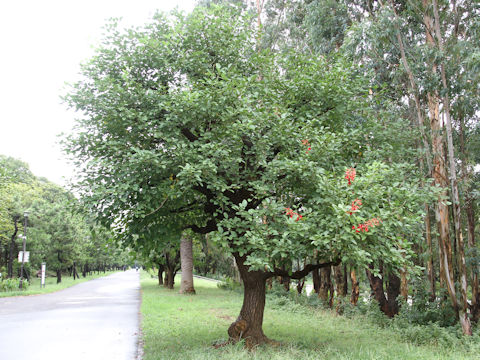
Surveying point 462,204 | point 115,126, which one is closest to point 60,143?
point 115,126

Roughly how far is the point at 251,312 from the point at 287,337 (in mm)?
1747

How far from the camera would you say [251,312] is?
326 inches

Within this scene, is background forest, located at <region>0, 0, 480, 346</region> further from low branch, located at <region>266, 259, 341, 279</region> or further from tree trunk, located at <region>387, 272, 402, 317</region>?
tree trunk, located at <region>387, 272, 402, 317</region>

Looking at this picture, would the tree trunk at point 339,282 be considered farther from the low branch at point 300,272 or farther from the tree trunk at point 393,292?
the low branch at point 300,272

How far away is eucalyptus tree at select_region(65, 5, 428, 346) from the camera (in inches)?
249

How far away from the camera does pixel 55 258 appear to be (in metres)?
40.3

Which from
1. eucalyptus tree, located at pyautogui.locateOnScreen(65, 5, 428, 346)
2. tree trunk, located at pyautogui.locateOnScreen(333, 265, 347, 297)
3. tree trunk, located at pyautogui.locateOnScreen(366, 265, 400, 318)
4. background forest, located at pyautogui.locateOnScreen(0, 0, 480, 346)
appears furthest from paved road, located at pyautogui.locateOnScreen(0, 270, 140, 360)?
tree trunk, located at pyautogui.locateOnScreen(366, 265, 400, 318)

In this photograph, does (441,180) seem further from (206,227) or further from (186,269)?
(186,269)

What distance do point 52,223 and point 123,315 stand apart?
1086 inches

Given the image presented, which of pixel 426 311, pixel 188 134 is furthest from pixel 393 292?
pixel 188 134

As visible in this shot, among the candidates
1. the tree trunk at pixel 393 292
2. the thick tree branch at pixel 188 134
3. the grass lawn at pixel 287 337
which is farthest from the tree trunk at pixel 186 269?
the thick tree branch at pixel 188 134

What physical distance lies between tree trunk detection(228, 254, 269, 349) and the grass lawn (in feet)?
1.43

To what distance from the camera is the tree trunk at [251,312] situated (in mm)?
8109

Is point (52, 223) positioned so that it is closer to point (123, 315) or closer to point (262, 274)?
point (123, 315)
